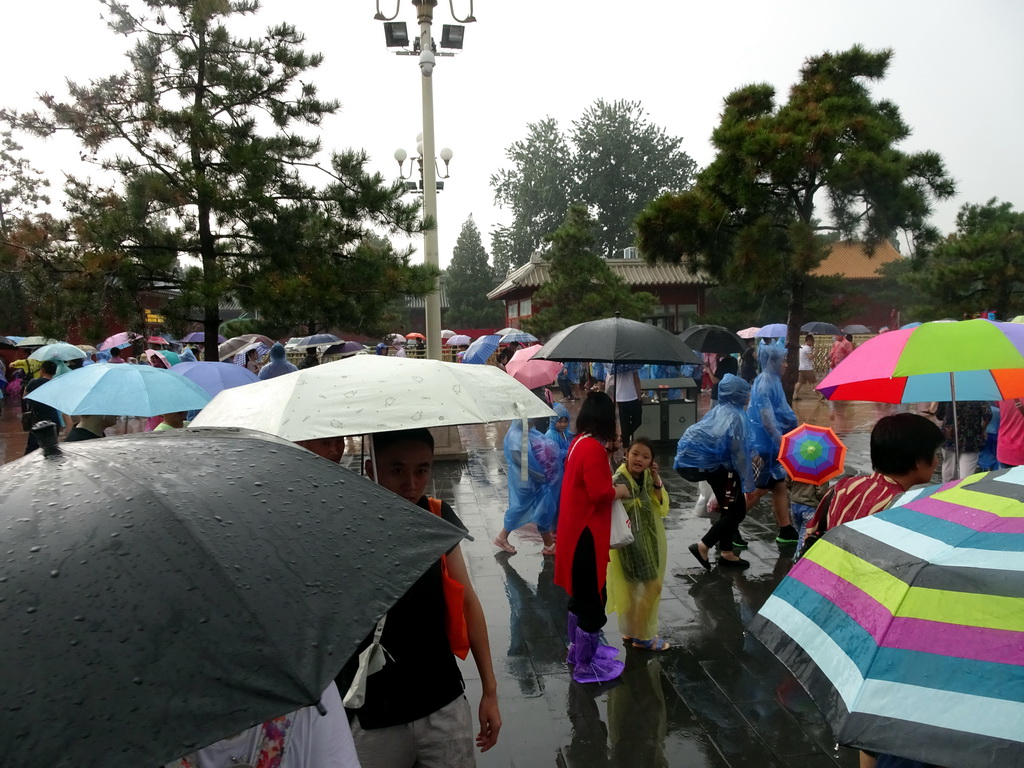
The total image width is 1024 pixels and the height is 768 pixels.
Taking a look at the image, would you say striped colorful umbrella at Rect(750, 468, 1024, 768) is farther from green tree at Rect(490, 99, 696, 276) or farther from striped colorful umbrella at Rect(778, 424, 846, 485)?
green tree at Rect(490, 99, 696, 276)

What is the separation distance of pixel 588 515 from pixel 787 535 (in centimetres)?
338

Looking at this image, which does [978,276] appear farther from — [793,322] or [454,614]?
[454,614]

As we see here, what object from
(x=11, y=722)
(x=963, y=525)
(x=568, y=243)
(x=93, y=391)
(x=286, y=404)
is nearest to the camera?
(x=11, y=722)

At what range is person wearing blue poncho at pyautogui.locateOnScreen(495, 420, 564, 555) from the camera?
6379mm

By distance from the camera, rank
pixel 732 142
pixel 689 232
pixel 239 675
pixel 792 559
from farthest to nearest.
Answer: pixel 689 232
pixel 732 142
pixel 792 559
pixel 239 675

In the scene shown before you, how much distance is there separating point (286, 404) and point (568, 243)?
17589 millimetres

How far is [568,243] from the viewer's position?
63.5 feet

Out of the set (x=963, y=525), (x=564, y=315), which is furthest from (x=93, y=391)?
(x=564, y=315)

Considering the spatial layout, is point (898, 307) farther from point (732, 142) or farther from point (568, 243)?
point (732, 142)

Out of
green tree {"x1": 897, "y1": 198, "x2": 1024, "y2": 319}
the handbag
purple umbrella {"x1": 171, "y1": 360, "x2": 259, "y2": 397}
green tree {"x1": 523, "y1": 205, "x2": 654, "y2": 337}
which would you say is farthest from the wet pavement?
green tree {"x1": 897, "y1": 198, "x2": 1024, "y2": 319}

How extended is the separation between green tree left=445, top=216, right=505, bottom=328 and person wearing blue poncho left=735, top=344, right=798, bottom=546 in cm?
3932

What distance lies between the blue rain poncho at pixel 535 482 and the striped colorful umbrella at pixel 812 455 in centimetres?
188

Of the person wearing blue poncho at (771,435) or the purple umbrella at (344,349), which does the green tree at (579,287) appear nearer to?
the purple umbrella at (344,349)

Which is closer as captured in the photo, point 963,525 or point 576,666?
point 963,525
